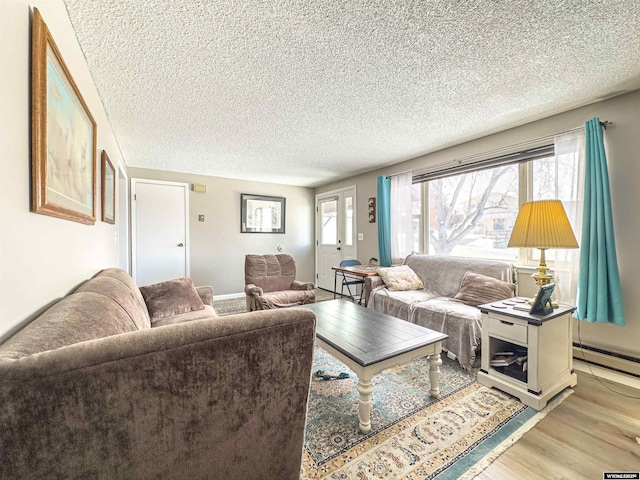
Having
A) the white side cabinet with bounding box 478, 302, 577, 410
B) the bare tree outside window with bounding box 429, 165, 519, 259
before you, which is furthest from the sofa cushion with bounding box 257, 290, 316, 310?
the white side cabinet with bounding box 478, 302, 577, 410

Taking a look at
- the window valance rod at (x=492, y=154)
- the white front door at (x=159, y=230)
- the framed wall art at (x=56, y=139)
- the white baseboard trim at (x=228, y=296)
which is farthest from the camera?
the white baseboard trim at (x=228, y=296)

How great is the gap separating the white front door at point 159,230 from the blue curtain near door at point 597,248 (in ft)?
16.3

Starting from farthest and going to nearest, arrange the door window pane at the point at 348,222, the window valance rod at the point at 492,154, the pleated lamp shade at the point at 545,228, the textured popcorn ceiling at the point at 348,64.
Result: 1. the door window pane at the point at 348,222
2. the window valance rod at the point at 492,154
3. the pleated lamp shade at the point at 545,228
4. the textured popcorn ceiling at the point at 348,64

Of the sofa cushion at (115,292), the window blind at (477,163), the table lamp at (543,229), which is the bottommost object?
the sofa cushion at (115,292)

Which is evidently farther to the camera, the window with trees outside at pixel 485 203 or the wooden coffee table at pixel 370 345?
the window with trees outside at pixel 485 203

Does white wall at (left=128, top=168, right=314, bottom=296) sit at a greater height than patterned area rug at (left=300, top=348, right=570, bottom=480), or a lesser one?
greater

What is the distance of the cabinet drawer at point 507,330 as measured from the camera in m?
1.80

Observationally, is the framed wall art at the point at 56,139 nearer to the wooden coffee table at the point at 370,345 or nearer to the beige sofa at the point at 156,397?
the beige sofa at the point at 156,397

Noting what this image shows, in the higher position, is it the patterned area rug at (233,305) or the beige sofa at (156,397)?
the beige sofa at (156,397)

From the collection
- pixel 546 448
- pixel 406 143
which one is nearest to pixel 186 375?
pixel 546 448

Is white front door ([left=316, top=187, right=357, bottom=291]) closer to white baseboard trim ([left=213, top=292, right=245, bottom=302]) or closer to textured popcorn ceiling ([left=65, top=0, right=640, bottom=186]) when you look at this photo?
white baseboard trim ([left=213, top=292, right=245, bottom=302])

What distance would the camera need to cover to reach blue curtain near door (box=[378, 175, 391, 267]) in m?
4.00

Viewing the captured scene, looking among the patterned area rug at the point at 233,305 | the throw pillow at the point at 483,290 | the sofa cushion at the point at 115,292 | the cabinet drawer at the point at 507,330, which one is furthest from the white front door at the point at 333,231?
the sofa cushion at the point at 115,292

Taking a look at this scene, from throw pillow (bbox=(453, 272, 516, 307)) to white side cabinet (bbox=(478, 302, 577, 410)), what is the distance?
47 cm
